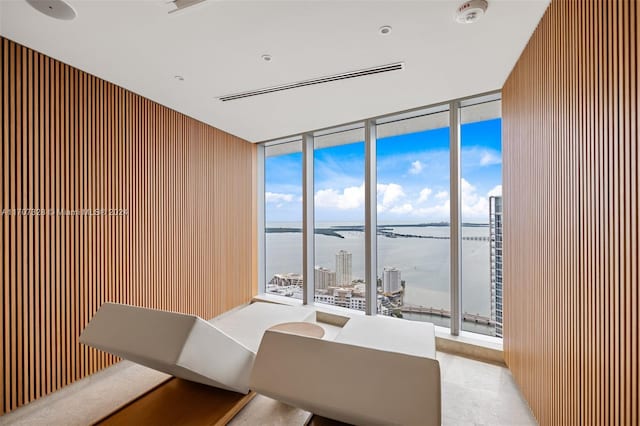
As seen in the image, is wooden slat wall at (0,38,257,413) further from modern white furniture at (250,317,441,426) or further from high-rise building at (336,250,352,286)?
modern white furniture at (250,317,441,426)

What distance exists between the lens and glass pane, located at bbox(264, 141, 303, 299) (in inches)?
186

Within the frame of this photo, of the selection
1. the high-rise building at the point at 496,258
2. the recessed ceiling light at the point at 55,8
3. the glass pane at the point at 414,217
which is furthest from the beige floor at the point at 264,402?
the recessed ceiling light at the point at 55,8

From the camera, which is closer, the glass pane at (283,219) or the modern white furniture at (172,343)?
the modern white furniture at (172,343)

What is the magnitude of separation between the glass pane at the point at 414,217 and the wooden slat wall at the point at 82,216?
2643mm

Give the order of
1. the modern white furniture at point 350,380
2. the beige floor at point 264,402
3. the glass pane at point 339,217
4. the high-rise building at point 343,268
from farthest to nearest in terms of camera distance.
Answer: the high-rise building at point 343,268 → the glass pane at point 339,217 → the beige floor at point 264,402 → the modern white furniture at point 350,380

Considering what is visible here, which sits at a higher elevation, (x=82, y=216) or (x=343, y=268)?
Answer: (x=82, y=216)

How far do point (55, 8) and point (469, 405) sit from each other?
4.22 m

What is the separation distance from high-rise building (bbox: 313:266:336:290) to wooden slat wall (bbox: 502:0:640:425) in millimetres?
2585

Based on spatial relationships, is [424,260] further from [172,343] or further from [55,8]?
[55,8]

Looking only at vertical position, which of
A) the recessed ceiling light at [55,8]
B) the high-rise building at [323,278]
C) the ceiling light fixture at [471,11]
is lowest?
the high-rise building at [323,278]

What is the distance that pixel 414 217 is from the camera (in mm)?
3709

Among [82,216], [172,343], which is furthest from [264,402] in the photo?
[82,216]

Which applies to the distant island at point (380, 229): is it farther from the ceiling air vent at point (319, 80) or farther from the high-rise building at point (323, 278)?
the ceiling air vent at point (319, 80)

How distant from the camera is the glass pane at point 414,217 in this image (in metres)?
3.48
